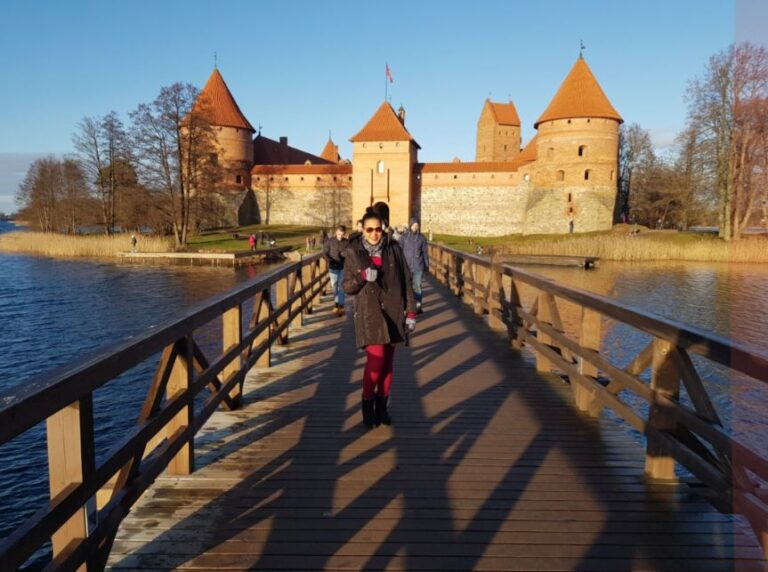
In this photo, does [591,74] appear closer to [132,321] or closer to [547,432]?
A: [132,321]

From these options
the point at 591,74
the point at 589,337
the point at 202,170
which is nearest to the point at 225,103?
the point at 202,170

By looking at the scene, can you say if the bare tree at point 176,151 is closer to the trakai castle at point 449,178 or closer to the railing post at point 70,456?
the trakai castle at point 449,178

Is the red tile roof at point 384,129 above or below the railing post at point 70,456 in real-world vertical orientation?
above

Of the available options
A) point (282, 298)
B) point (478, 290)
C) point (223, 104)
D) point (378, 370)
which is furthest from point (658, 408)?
point (223, 104)

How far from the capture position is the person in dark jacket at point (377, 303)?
3.84 meters

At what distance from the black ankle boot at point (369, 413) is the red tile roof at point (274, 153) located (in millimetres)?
52375

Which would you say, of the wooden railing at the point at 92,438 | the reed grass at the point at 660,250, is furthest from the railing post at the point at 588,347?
the reed grass at the point at 660,250

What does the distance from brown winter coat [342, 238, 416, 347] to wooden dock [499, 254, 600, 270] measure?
87.3 feet

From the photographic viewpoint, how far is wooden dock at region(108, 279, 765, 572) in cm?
238

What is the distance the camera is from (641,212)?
51.3 metres

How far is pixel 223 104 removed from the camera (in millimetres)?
48969

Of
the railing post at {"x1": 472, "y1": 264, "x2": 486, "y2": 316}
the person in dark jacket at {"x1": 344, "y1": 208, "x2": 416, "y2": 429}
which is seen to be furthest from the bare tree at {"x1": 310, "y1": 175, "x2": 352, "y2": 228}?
the person in dark jacket at {"x1": 344, "y1": 208, "x2": 416, "y2": 429}

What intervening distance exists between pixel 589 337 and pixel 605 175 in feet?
137

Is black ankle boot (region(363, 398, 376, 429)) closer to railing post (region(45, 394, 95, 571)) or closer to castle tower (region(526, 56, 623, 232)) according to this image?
railing post (region(45, 394, 95, 571))
